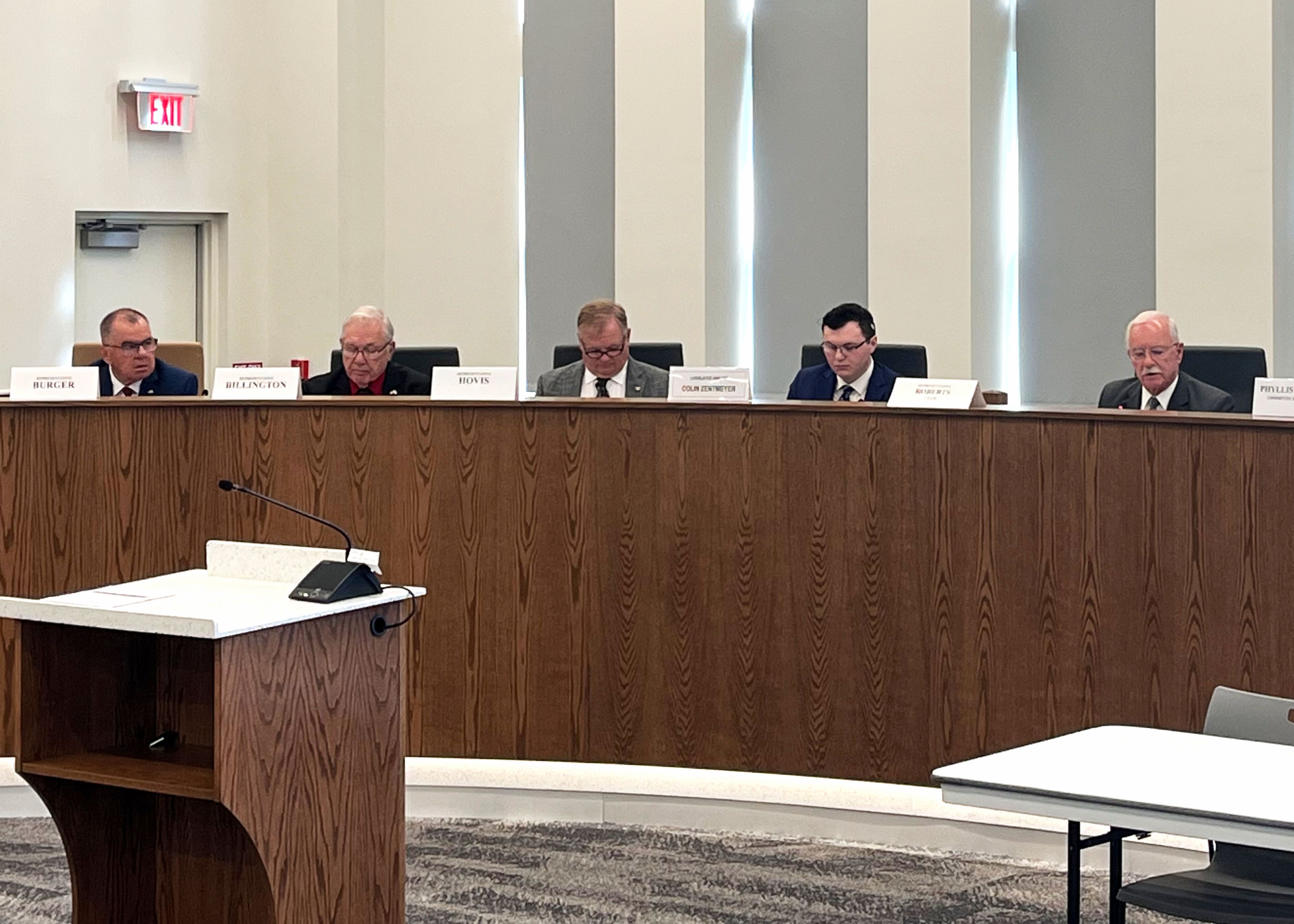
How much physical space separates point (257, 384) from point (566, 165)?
366 cm

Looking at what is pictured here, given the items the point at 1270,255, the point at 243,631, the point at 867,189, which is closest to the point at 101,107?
the point at 867,189

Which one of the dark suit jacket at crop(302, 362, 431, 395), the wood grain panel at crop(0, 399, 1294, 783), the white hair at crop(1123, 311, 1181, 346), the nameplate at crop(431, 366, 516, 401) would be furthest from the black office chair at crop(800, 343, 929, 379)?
the dark suit jacket at crop(302, 362, 431, 395)

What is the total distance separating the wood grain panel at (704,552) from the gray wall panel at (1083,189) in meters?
3.05

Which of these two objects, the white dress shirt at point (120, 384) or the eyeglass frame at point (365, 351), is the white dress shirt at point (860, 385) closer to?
the eyeglass frame at point (365, 351)

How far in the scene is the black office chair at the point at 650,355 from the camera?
18.5 ft

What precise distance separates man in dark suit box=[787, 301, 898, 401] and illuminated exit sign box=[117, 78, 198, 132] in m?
3.97

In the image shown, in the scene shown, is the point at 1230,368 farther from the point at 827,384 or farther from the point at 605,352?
the point at 605,352

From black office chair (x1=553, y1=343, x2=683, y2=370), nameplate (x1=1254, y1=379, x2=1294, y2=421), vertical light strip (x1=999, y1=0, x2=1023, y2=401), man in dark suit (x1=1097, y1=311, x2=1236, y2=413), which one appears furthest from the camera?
vertical light strip (x1=999, y1=0, x2=1023, y2=401)

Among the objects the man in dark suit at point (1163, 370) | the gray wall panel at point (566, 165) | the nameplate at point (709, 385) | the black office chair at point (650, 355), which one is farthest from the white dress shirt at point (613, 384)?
the gray wall panel at point (566, 165)

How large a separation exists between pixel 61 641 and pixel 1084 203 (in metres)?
5.07

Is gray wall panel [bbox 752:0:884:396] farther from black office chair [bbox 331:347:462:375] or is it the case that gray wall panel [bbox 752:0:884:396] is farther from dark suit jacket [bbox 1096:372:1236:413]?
dark suit jacket [bbox 1096:372:1236:413]

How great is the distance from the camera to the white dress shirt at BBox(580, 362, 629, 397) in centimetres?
515

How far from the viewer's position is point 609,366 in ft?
16.8

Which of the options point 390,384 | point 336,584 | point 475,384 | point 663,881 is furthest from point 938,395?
point 390,384
